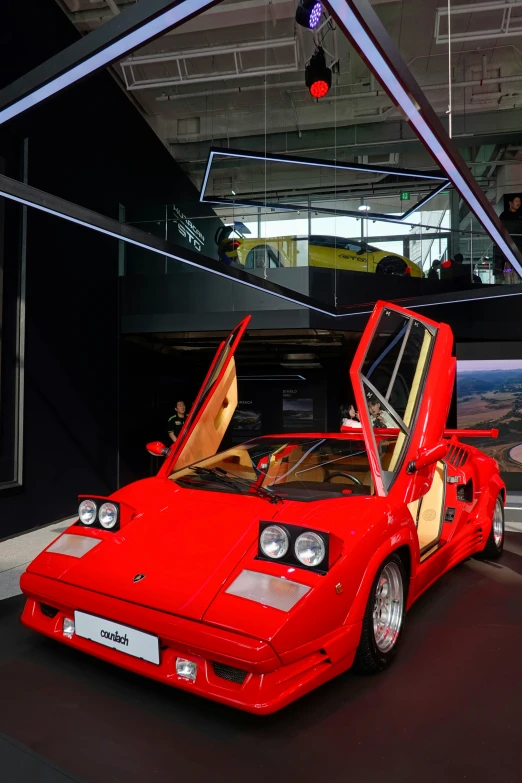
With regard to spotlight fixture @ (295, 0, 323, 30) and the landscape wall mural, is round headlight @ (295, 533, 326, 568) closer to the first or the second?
spotlight fixture @ (295, 0, 323, 30)

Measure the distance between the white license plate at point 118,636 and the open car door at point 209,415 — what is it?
1.19 m

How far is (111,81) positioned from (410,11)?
4.63m

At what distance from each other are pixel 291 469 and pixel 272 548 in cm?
94

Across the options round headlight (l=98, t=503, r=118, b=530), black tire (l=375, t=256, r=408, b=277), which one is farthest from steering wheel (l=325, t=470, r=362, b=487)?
black tire (l=375, t=256, r=408, b=277)

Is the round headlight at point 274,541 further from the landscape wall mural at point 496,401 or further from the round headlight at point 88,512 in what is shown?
the landscape wall mural at point 496,401

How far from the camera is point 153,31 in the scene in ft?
6.95

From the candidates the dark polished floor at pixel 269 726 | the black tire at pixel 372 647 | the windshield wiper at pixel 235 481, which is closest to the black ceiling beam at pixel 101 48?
the windshield wiper at pixel 235 481

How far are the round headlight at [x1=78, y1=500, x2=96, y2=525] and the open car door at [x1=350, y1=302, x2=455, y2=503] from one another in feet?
4.86

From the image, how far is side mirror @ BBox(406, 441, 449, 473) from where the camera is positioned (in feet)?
9.53

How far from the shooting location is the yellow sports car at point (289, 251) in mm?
8211

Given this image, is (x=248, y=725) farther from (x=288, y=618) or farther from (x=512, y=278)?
(x=512, y=278)

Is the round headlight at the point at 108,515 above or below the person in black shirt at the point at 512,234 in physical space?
below

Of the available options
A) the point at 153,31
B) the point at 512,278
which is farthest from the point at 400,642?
the point at 512,278

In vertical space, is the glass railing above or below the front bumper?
above
